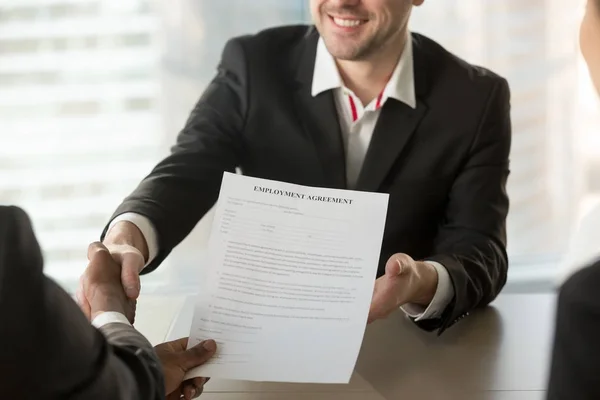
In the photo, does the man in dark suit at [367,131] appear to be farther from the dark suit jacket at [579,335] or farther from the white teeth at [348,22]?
the dark suit jacket at [579,335]

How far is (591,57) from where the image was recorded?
0.68 m

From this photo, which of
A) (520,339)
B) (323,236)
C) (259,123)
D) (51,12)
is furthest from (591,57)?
(51,12)

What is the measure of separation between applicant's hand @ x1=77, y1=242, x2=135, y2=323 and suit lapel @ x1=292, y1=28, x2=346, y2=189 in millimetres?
504

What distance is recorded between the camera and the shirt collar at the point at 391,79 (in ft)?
4.67

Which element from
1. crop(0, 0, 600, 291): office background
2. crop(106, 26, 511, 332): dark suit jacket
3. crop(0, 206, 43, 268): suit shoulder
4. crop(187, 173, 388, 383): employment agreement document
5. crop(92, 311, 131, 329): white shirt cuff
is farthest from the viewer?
crop(0, 0, 600, 291): office background

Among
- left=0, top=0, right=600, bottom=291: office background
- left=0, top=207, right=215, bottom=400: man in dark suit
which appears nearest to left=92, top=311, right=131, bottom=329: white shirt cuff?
left=0, top=207, right=215, bottom=400: man in dark suit

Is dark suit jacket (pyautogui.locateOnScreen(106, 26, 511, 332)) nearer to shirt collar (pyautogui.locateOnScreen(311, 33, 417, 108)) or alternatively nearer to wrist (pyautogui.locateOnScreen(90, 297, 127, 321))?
shirt collar (pyautogui.locateOnScreen(311, 33, 417, 108))

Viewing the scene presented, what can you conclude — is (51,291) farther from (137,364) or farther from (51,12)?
(51,12)

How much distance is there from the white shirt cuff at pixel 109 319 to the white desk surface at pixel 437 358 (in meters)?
0.20

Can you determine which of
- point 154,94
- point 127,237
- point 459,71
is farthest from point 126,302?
point 154,94

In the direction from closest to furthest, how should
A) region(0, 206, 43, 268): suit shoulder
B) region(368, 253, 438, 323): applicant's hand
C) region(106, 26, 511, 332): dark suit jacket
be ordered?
region(0, 206, 43, 268): suit shoulder
region(368, 253, 438, 323): applicant's hand
region(106, 26, 511, 332): dark suit jacket

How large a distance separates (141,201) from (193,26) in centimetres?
68

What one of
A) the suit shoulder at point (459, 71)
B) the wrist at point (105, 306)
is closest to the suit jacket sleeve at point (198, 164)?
the wrist at point (105, 306)

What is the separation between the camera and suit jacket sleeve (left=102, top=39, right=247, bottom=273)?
4.20ft
